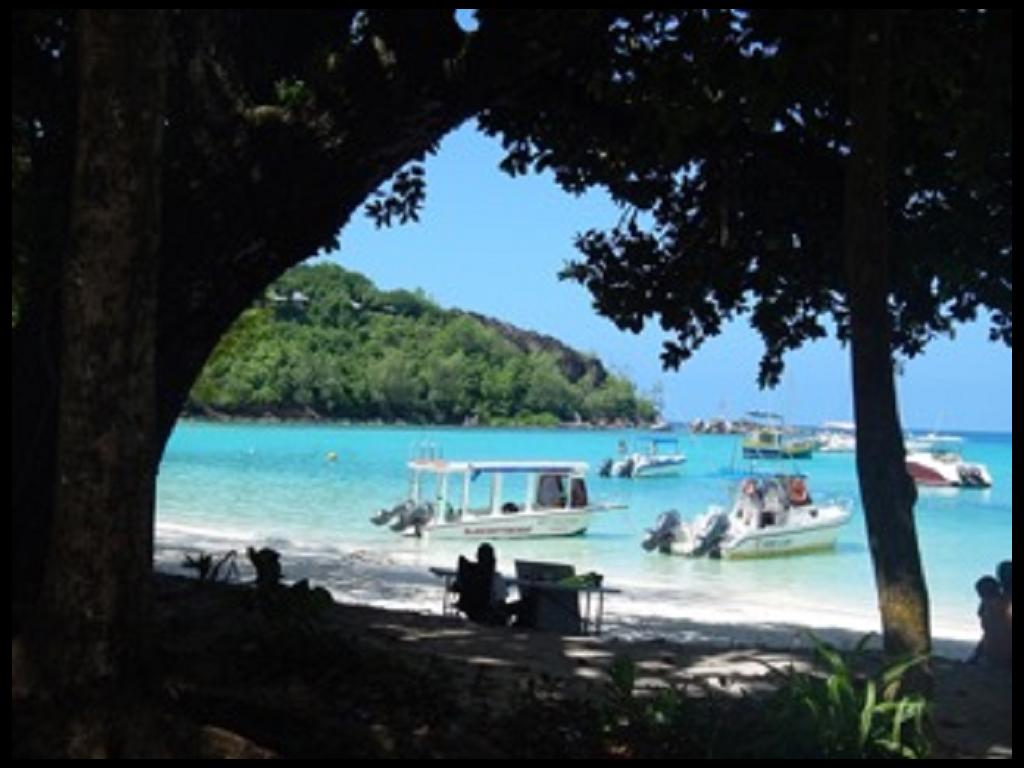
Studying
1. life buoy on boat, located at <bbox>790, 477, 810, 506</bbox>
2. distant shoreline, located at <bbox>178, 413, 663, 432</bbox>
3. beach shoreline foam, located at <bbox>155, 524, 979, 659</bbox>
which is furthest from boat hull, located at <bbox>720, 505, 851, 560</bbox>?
distant shoreline, located at <bbox>178, 413, 663, 432</bbox>

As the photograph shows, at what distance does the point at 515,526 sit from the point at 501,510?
890 millimetres

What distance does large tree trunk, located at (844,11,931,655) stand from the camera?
538 centimetres

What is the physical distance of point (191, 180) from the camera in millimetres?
7238

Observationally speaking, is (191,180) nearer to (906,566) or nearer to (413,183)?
(906,566)

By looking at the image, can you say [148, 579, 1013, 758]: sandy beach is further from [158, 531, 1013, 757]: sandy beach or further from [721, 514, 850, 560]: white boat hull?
[721, 514, 850, 560]: white boat hull

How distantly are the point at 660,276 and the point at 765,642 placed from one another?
5569mm

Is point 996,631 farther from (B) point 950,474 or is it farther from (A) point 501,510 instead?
(B) point 950,474

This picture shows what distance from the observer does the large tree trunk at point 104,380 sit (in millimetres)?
4402

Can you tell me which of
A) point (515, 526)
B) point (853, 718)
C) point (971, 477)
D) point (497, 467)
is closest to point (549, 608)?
point (853, 718)

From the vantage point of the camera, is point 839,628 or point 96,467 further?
point 839,628

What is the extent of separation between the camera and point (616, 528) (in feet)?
123

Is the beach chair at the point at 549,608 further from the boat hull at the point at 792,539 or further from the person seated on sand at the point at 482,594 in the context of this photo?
the boat hull at the point at 792,539

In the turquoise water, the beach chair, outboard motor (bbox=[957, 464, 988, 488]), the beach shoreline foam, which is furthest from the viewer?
outboard motor (bbox=[957, 464, 988, 488])

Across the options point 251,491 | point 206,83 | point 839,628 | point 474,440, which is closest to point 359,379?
point 474,440
